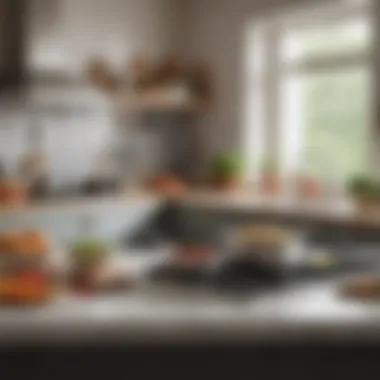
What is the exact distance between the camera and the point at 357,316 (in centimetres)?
142

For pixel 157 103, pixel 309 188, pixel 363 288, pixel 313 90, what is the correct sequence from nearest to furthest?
pixel 363 288, pixel 309 188, pixel 313 90, pixel 157 103

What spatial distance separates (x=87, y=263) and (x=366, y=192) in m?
1.49

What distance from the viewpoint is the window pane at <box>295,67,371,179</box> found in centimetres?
379

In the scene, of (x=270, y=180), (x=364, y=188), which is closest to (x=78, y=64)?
(x=270, y=180)

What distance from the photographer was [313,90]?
14.0ft

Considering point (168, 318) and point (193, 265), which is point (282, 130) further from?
point (168, 318)

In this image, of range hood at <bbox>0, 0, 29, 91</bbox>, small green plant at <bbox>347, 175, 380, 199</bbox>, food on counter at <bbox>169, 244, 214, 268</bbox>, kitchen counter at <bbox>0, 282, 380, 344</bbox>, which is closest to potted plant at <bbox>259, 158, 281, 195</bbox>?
small green plant at <bbox>347, 175, 380, 199</bbox>

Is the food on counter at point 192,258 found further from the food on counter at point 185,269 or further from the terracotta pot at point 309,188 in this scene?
the terracotta pot at point 309,188

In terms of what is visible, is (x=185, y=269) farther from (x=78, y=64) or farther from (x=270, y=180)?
(x=78, y=64)

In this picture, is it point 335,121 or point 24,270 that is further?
point 335,121

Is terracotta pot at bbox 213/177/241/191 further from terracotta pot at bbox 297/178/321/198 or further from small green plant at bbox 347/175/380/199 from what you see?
small green plant at bbox 347/175/380/199

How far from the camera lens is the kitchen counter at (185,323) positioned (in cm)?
138

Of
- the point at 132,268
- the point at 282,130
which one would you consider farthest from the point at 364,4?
the point at 132,268

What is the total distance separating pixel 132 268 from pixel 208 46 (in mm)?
2957
